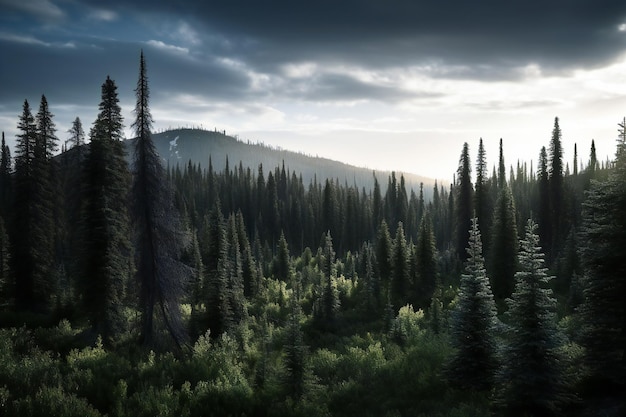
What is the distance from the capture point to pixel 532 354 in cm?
1191

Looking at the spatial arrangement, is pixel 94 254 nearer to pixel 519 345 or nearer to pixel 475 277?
pixel 475 277

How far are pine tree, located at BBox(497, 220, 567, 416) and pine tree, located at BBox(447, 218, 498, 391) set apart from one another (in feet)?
6.92

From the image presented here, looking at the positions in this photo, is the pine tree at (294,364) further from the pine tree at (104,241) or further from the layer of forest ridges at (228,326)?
the pine tree at (104,241)

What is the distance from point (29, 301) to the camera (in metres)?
29.2

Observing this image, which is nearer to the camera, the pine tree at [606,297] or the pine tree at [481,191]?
the pine tree at [606,297]

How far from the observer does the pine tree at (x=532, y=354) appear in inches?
458

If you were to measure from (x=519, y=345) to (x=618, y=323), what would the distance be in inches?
114

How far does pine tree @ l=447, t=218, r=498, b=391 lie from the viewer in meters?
14.4

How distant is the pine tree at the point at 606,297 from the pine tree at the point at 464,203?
41.0m

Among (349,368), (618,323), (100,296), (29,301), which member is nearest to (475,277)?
(618,323)

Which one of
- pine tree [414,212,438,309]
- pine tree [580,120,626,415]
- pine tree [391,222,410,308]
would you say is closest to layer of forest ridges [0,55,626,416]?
pine tree [580,120,626,415]

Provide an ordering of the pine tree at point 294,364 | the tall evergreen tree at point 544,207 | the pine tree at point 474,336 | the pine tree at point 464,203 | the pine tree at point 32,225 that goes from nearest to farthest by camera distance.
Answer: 1. the pine tree at point 474,336
2. the pine tree at point 294,364
3. the pine tree at point 32,225
4. the pine tree at point 464,203
5. the tall evergreen tree at point 544,207

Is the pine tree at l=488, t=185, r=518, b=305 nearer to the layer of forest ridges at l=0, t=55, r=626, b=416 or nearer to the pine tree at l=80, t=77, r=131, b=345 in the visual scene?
the layer of forest ridges at l=0, t=55, r=626, b=416

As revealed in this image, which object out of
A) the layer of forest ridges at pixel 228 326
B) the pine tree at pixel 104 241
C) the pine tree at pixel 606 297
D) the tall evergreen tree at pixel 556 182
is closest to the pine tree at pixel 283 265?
the layer of forest ridges at pixel 228 326
